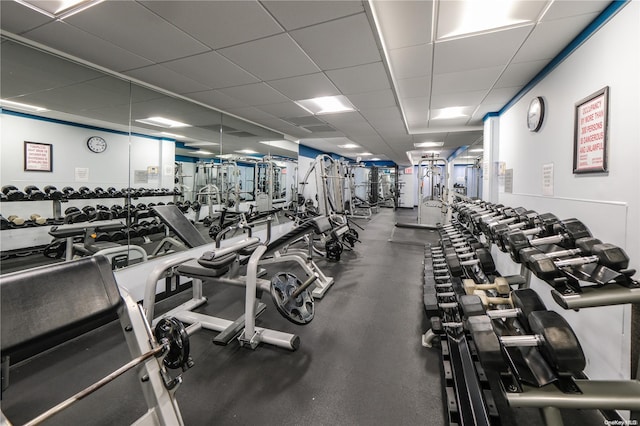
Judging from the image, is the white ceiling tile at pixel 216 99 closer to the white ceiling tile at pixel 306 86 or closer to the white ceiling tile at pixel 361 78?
the white ceiling tile at pixel 306 86

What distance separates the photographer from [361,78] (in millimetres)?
2758

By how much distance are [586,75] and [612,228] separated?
1.11 meters

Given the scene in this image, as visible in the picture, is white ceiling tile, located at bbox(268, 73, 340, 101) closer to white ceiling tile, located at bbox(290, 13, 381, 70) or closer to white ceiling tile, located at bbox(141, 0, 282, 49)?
white ceiling tile, located at bbox(290, 13, 381, 70)

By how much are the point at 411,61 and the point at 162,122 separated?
3.02 meters

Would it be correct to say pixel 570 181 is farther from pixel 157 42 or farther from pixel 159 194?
pixel 159 194

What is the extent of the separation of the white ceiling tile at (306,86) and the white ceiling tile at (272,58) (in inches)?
5.1

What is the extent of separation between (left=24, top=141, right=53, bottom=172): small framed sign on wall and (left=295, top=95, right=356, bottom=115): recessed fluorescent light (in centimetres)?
274

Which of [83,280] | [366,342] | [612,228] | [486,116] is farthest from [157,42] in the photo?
[486,116]

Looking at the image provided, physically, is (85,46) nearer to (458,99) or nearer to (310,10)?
(310,10)

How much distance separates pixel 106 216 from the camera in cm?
315

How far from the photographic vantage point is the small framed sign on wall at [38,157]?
97.3 inches

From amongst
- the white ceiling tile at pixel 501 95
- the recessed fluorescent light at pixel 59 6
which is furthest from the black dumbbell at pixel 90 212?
the white ceiling tile at pixel 501 95

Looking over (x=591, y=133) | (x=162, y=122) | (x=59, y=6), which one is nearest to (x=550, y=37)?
(x=591, y=133)

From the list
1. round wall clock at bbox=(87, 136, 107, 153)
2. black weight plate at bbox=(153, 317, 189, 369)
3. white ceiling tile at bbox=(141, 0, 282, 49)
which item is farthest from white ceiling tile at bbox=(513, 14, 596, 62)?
round wall clock at bbox=(87, 136, 107, 153)
